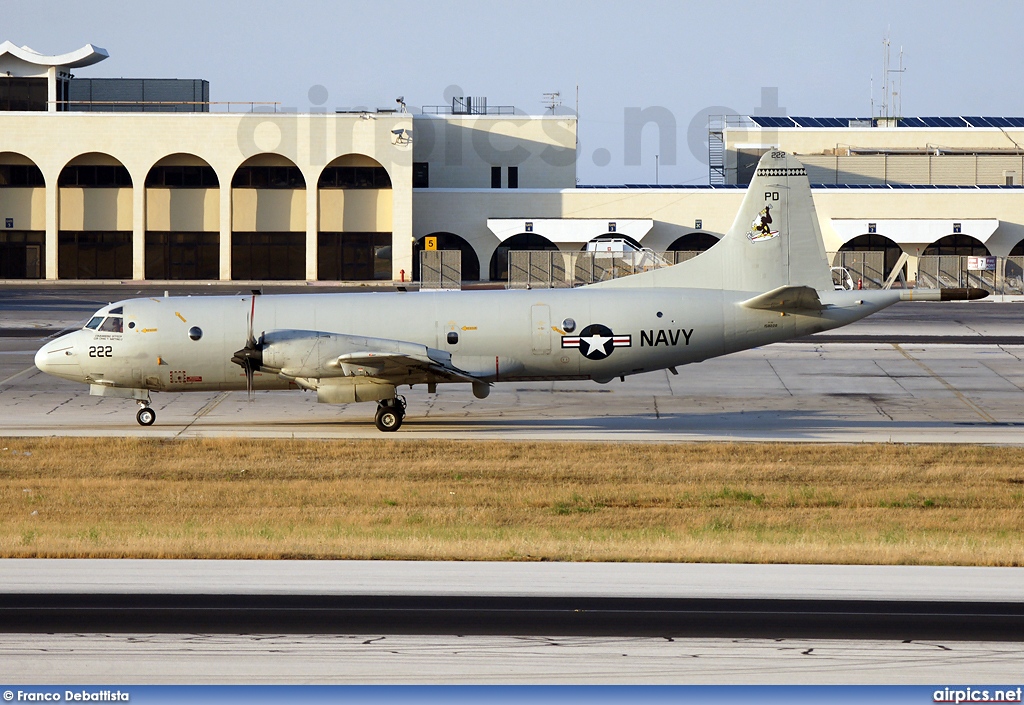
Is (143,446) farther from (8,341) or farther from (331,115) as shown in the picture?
(331,115)

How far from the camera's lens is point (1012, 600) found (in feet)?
49.1

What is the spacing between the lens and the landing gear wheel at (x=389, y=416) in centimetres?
3094

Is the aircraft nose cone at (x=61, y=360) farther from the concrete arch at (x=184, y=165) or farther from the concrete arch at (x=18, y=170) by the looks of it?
the concrete arch at (x=18, y=170)

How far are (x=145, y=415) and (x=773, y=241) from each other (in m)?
17.7

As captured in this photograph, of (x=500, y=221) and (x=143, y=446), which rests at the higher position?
(x=500, y=221)

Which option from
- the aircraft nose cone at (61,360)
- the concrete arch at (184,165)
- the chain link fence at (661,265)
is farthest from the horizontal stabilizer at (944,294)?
the concrete arch at (184,165)

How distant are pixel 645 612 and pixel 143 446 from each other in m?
→ 17.7

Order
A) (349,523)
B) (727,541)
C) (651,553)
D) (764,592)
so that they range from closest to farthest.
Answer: (764,592)
(651,553)
(727,541)
(349,523)

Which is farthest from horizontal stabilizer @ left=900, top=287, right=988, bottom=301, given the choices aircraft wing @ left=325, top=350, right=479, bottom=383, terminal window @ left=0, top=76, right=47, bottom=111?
terminal window @ left=0, top=76, right=47, bottom=111

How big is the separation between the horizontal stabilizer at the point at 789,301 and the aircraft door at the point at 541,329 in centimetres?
516

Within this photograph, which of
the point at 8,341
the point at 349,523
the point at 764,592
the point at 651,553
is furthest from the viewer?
the point at 8,341

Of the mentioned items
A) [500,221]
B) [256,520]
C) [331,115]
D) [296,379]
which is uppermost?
[331,115]

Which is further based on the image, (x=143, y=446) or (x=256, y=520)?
(x=143, y=446)

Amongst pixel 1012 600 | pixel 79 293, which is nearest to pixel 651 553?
pixel 1012 600
